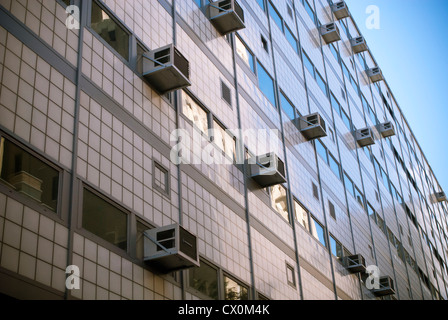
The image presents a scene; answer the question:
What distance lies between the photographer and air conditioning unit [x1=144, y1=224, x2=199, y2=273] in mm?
14398

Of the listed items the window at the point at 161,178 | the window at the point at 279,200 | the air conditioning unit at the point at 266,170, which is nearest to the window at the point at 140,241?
the window at the point at 161,178

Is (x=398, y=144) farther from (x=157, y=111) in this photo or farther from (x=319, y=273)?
(x=157, y=111)

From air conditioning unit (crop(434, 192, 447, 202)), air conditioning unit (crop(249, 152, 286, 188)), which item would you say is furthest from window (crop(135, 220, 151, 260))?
air conditioning unit (crop(434, 192, 447, 202))

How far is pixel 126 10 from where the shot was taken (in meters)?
17.4

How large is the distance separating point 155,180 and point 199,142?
3319 millimetres

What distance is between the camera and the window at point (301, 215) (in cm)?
2616

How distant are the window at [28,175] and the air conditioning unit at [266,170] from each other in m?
10.7

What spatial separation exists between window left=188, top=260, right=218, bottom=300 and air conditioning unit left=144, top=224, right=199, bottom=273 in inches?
60.9

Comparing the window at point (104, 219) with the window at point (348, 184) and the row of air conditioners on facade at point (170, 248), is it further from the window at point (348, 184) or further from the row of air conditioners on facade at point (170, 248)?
the window at point (348, 184)

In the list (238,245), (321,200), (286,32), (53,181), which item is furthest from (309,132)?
(53,181)

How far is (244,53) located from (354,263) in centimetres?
1199

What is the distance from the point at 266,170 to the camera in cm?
2225

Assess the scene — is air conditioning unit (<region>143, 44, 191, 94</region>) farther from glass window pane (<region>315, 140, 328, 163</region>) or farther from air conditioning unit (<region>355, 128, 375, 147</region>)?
air conditioning unit (<region>355, 128, 375, 147</region>)

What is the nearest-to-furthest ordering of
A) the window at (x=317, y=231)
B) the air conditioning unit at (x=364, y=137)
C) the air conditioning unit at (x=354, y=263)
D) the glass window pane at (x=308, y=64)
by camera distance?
1. the window at (x=317, y=231)
2. the air conditioning unit at (x=354, y=263)
3. the glass window pane at (x=308, y=64)
4. the air conditioning unit at (x=364, y=137)
